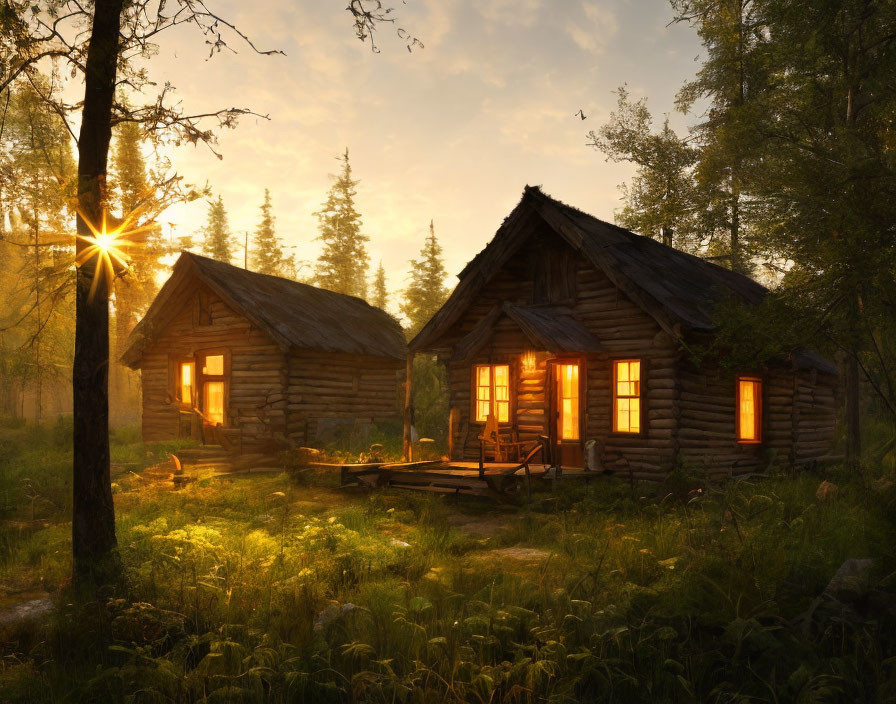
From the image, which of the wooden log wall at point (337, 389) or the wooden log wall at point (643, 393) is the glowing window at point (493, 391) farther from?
the wooden log wall at point (337, 389)

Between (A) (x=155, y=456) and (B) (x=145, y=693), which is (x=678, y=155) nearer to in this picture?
(A) (x=155, y=456)

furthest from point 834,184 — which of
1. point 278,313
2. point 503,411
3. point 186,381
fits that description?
point 186,381

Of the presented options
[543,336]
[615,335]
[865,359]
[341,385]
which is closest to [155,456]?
[341,385]

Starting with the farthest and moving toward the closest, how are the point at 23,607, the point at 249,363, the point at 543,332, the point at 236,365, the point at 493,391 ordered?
the point at 236,365 < the point at 249,363 < the point at 493,391 < the point at 543,332 < the point at 23,607

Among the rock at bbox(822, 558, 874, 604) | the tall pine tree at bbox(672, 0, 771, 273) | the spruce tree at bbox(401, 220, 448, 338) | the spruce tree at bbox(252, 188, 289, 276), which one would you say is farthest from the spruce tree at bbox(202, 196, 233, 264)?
the rock at bbox(822, 558, 874, 604)

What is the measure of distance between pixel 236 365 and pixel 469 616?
15496 mm

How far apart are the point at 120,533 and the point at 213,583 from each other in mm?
2988

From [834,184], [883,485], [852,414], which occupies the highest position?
[834,184]

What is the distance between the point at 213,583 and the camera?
6.14 meters

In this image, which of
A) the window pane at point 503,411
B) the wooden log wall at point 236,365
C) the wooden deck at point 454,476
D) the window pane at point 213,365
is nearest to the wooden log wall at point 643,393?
the window pane at point 503,411

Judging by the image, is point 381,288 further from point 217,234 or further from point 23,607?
point 23,607

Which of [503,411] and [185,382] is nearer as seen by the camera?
[503,411]

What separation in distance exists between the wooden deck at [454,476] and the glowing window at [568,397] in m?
1.11

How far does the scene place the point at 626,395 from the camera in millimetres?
13500
